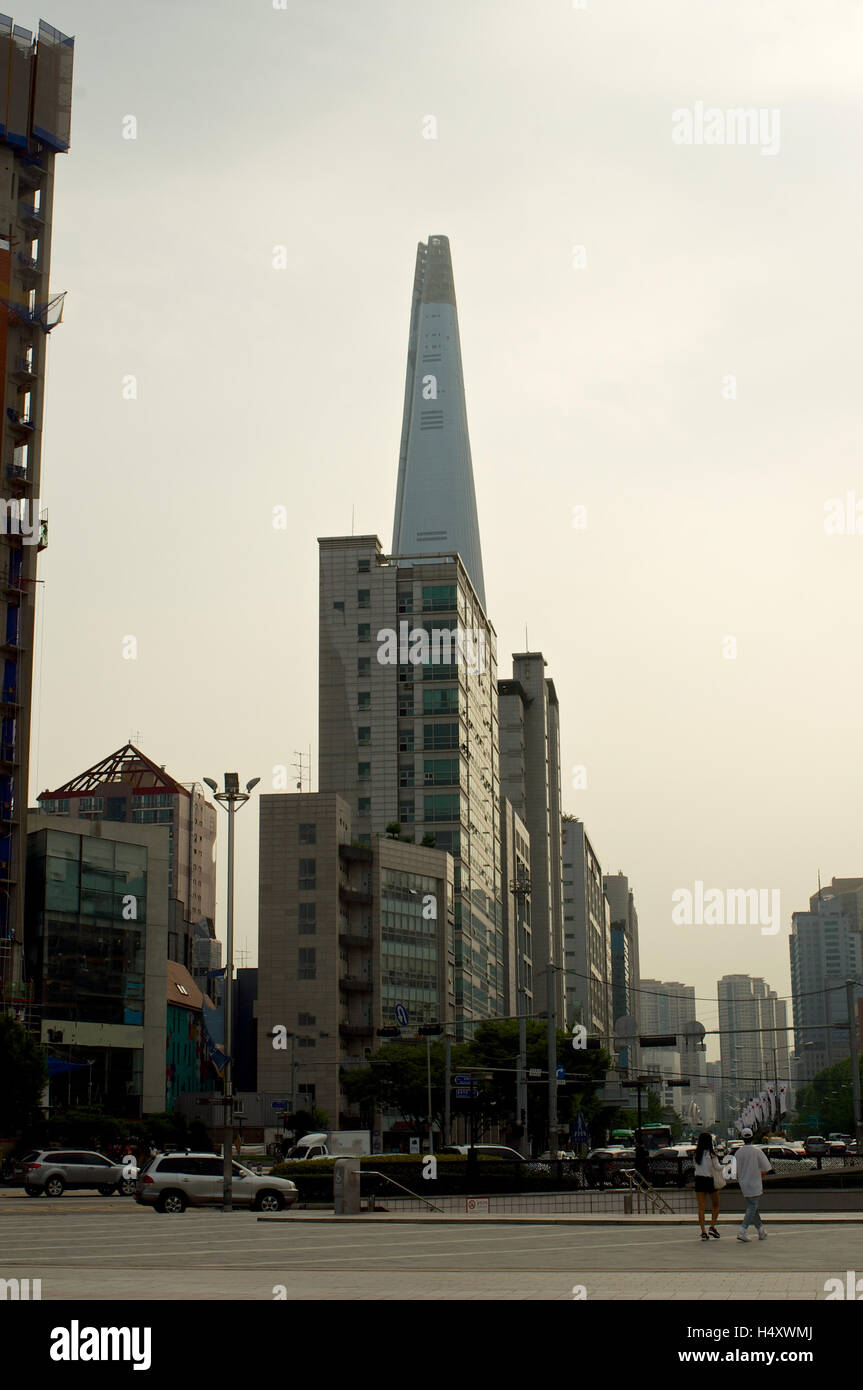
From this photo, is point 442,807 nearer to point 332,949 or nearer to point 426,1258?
point 332,949

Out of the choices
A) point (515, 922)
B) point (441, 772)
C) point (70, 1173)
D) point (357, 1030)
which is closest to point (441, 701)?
point (441, 772)

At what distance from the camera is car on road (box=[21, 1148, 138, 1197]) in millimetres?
52250

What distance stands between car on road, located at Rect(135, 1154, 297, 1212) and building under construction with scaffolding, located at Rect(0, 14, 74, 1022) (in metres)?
46.5

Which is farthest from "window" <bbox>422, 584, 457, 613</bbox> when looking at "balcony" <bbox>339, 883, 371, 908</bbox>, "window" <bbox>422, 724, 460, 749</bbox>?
"balcony" <bbox>339, 883, 371, 908</bbox>

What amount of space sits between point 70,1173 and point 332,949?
5620 centimetres

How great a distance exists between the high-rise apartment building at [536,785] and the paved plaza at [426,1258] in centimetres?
14820

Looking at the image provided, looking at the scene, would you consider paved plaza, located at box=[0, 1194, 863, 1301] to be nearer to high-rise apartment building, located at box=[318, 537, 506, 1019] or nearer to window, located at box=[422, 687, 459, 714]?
high-rise apartment building, located at box=[318, 537, 506, 1019]

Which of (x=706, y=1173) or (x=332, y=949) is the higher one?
(x=332, y=949)

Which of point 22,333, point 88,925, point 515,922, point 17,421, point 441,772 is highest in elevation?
point 22,333

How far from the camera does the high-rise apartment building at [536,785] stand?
182 meters

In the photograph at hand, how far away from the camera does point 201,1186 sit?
134 feet

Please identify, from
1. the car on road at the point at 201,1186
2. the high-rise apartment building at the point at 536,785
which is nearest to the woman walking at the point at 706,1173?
the car on road at the point at 201,1186
